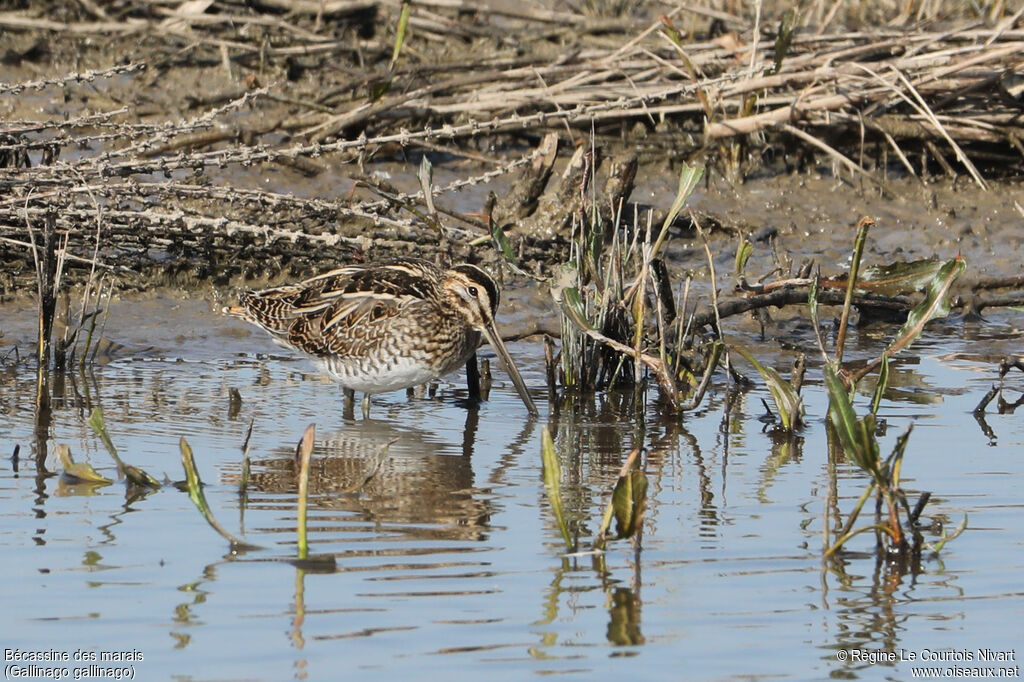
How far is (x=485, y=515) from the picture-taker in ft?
15.3

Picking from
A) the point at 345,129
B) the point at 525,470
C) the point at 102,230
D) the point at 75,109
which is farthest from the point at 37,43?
the point at 525,470

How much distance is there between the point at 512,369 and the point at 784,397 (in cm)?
108

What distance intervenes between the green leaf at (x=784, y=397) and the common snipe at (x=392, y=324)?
97 centimetres

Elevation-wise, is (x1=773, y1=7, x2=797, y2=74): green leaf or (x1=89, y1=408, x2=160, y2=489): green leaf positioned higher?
(x1=773, y1=7, x2=797, y2=74): green leaf

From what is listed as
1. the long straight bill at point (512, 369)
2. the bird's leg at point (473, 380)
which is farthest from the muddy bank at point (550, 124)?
the long straight bill at point (512, 369)

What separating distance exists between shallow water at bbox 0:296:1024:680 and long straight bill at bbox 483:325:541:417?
0.07 metres

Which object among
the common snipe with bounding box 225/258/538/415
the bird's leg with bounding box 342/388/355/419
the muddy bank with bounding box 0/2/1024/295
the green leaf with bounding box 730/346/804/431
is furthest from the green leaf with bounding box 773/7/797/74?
the bird's leg with bounding box 342/388/355/419

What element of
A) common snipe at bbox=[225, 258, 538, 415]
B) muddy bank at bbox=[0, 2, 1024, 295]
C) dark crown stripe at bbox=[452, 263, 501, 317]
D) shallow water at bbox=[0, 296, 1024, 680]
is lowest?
shallow water at bbox=[0, 296, 1024, 680]

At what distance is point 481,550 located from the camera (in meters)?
4.30

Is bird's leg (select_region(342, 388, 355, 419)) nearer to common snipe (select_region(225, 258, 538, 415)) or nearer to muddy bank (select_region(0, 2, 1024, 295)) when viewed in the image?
common snipe (select_region(225, 258, 538, 415))

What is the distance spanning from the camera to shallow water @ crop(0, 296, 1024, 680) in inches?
143

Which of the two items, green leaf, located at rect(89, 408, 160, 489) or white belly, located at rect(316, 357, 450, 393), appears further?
white belly, located at rect(316, 357, 450, 393)

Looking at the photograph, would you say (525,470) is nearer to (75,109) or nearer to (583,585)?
(583,585)

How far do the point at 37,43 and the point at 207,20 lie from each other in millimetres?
1161
